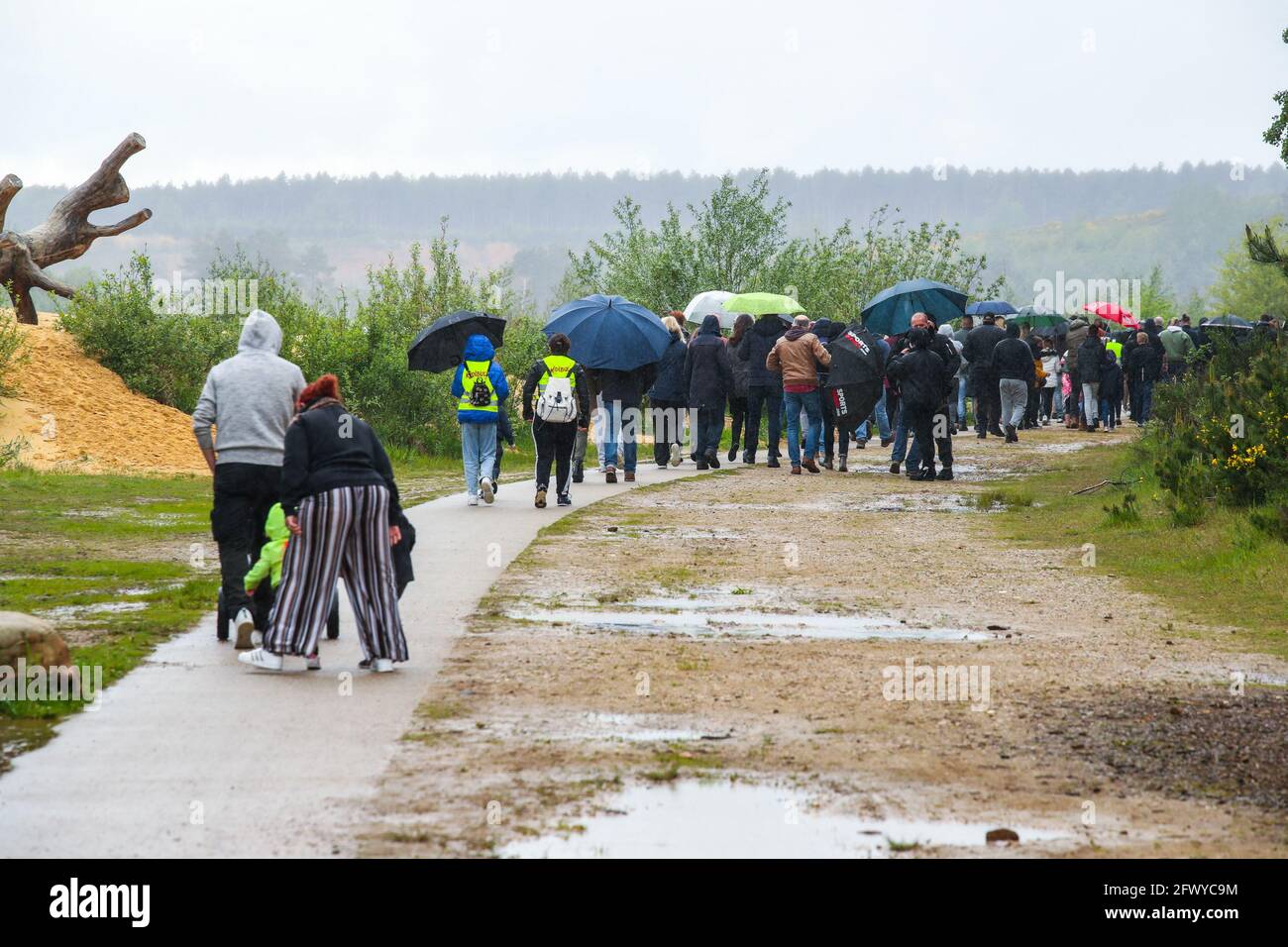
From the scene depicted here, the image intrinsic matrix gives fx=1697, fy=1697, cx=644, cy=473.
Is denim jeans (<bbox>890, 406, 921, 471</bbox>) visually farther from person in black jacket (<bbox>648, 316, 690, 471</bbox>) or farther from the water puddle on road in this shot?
the water puddle on road

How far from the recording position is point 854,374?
901 inches

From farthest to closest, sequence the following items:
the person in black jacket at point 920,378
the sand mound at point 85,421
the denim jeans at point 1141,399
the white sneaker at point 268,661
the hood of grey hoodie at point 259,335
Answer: the denim jeans at point 1141,399 → the sand mound at point 85,421 → the person in black jacket at point 920,378 → the hood of grey hoodie at point 259,335 → the white sneaker at point 268,661

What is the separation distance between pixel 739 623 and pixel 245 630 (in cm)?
306

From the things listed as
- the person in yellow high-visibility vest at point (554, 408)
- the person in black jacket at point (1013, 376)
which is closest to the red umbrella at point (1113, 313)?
the person in black jacket at point (1013, 376)

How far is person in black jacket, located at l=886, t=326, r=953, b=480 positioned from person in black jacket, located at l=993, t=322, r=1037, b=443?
7500 millimetres

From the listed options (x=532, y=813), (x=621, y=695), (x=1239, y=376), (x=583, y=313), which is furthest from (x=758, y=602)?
(x=583, y=313)

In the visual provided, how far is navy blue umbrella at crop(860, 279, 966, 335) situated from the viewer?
94.9 feet

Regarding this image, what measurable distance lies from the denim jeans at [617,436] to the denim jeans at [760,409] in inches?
92.7

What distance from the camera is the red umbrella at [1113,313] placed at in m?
41.8

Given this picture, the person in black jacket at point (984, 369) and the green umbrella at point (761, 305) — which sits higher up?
the green umbrella at point (761, 305)

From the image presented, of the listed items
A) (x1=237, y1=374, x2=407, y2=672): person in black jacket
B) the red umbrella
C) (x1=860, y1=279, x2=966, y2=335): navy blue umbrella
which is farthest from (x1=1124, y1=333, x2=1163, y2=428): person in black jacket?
(x1=237, y1=374, x2=407, y2=672): person in black jacket

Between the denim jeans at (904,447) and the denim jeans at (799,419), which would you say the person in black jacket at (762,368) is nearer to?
the denim jeans at (799,419)
